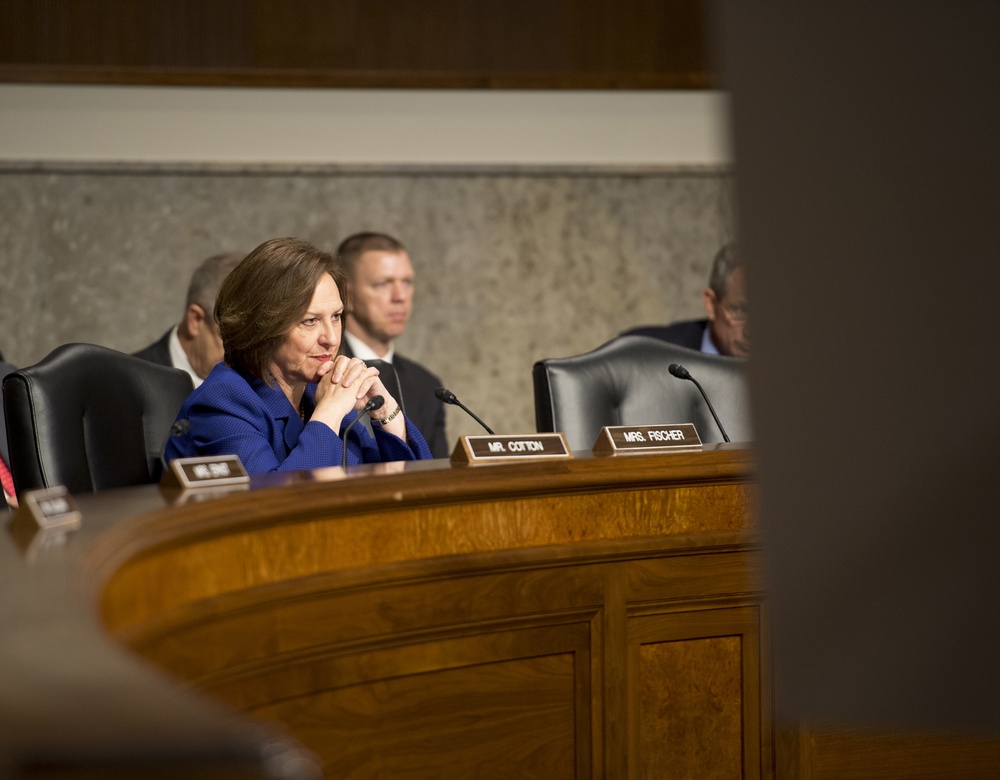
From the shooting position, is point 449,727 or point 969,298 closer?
point 969,298

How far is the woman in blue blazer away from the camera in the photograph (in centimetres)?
220

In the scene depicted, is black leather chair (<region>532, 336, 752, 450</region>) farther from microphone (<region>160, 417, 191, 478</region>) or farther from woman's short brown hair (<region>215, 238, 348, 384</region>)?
microphone (<region>160, 417, 191, 478</region>)

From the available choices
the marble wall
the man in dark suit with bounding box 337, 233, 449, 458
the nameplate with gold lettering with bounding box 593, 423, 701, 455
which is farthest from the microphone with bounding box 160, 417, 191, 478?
the marble wall

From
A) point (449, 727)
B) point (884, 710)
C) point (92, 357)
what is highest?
point (92, 357)

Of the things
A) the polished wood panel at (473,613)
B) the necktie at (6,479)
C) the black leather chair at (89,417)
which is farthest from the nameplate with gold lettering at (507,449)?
the necktie at (6,479)

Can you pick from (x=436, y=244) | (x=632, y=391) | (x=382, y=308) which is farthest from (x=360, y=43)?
(x=632, y=391)

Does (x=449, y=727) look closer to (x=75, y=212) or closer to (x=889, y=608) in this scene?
(x=889, y=608)

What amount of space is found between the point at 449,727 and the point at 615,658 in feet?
0.98

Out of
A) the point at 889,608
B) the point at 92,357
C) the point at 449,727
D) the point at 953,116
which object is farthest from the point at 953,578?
the point at 92,357

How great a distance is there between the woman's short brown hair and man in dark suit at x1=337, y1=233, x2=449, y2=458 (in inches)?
46.5

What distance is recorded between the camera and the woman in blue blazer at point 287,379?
2.20m

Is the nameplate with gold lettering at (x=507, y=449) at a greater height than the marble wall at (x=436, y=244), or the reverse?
the marble wall at (x=436, y=244)

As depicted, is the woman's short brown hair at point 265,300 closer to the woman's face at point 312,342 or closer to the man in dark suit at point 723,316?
the woman's face at point 312,342

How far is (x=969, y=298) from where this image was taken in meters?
0.84
